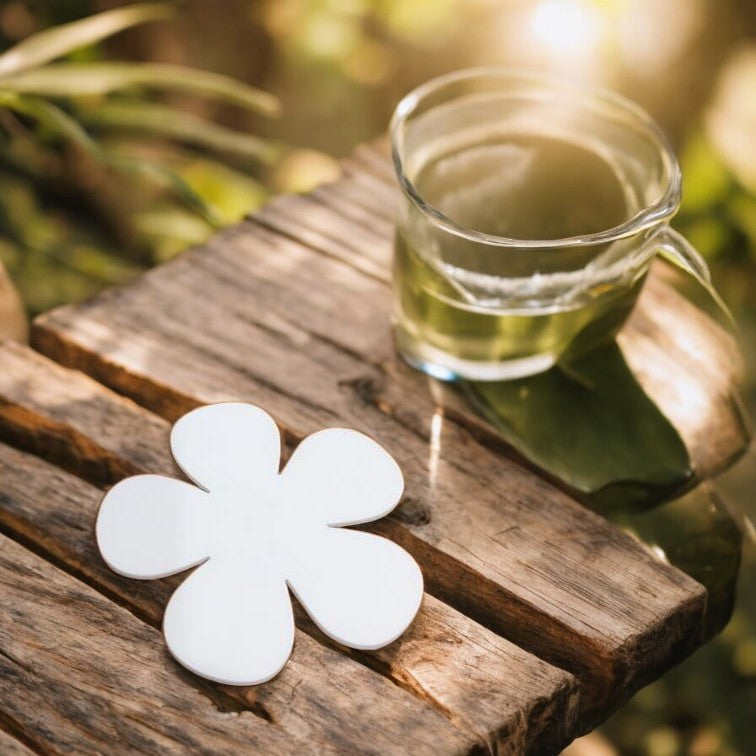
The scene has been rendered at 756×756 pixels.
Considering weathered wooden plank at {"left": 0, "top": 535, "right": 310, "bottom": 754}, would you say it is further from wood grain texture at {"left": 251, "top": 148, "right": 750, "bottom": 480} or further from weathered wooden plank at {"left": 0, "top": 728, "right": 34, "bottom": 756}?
wood grain texture at {"left": 251, "top": 148, "right": 750, "bottom": 480}

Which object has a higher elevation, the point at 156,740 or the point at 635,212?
the point at 635,212

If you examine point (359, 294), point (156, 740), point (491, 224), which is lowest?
point (156, 740)


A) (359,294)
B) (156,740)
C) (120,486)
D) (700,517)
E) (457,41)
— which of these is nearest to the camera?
(156,740)

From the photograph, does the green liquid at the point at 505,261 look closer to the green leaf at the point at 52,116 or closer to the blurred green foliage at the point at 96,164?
the blurred green foliage at the point at 96,164

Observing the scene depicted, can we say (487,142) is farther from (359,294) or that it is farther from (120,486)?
(120,486)

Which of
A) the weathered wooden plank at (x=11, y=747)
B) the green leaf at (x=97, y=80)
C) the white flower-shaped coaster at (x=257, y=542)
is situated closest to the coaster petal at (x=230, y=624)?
the white flower-shaped coaster at (x=257, y=542)

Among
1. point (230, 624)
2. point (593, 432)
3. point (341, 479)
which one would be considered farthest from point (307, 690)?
point (593, 432)

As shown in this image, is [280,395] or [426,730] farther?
[280,395]

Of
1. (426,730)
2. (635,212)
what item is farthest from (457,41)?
(426,730)
